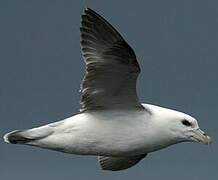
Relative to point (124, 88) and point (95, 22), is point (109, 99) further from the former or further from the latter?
point (95, 22)

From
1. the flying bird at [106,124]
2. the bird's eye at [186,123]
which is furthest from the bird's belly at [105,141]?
the bird's eye at [186,123]

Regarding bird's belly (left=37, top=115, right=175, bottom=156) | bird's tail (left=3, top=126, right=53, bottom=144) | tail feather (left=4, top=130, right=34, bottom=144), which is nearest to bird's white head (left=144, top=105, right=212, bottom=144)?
bird's belly (left=37, top=115, right=175, bottom=156)

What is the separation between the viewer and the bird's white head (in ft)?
48.9

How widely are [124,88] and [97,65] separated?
0.64m

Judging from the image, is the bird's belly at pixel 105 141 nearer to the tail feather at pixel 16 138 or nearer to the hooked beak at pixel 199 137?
the tail feather at pixel 16 138

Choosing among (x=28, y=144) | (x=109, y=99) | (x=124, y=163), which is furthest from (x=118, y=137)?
(x=124, y=163)

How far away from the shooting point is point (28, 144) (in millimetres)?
14969

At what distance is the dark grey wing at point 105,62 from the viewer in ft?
46.4

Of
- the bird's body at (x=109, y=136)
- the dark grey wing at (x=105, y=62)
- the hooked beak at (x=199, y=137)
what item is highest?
the dark grey wing at (x=105, y=62)

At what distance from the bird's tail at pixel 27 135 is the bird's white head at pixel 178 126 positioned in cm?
199

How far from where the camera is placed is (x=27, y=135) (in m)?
14.9

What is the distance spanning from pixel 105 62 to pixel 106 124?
1284 millimetres

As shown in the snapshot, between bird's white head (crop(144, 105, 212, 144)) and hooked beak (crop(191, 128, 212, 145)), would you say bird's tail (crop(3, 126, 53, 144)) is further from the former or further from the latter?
hooked beak (crop(191, 128, 212, 145))

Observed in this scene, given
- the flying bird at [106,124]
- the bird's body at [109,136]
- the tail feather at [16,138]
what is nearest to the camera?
the flying bird at [106,124]
